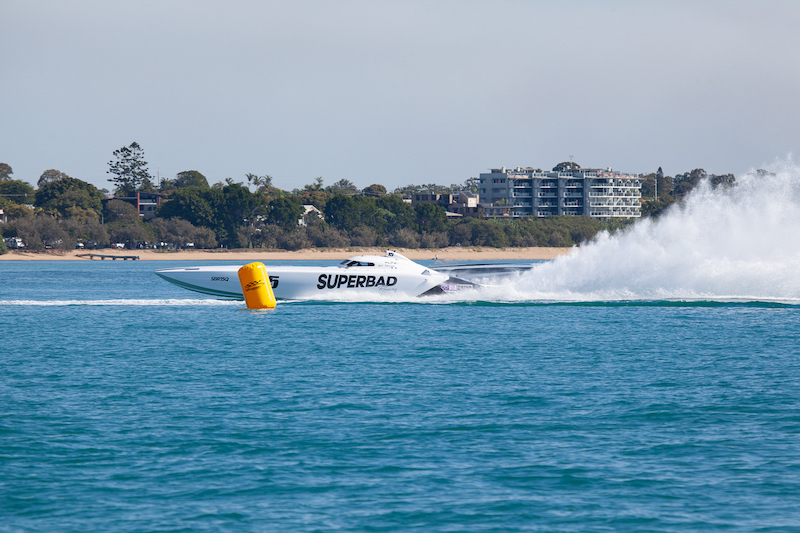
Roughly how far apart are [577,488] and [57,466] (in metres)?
7.03

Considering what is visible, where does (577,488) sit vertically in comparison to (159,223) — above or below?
below

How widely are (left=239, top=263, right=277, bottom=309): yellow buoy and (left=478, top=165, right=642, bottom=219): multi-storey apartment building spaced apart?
163 metres

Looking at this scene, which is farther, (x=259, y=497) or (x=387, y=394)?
(x=387, y=394)

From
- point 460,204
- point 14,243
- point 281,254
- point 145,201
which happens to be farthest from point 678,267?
point 460,204

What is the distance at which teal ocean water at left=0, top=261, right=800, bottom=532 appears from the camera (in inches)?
377

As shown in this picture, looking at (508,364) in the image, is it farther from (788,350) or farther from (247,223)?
(247,223)

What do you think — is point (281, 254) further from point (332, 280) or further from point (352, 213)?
point (332, 280)

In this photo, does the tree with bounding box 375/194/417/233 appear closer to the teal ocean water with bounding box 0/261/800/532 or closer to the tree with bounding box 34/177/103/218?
the tree with bounding box 34/177/103/218

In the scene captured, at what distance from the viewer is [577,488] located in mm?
10383

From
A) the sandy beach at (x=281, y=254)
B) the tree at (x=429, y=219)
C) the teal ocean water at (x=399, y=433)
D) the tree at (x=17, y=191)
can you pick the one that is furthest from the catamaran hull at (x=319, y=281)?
the tree at (x=17, y=191)

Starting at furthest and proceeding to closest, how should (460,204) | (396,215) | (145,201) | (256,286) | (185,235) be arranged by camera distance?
1. (460,204)
2. (145,201)
3. (396,215)
4. (185,235)
5. (256,286)

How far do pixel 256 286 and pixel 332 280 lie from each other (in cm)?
292

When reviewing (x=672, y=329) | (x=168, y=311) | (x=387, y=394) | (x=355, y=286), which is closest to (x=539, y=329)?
(x=672, y=329)

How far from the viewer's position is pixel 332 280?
103 ft
